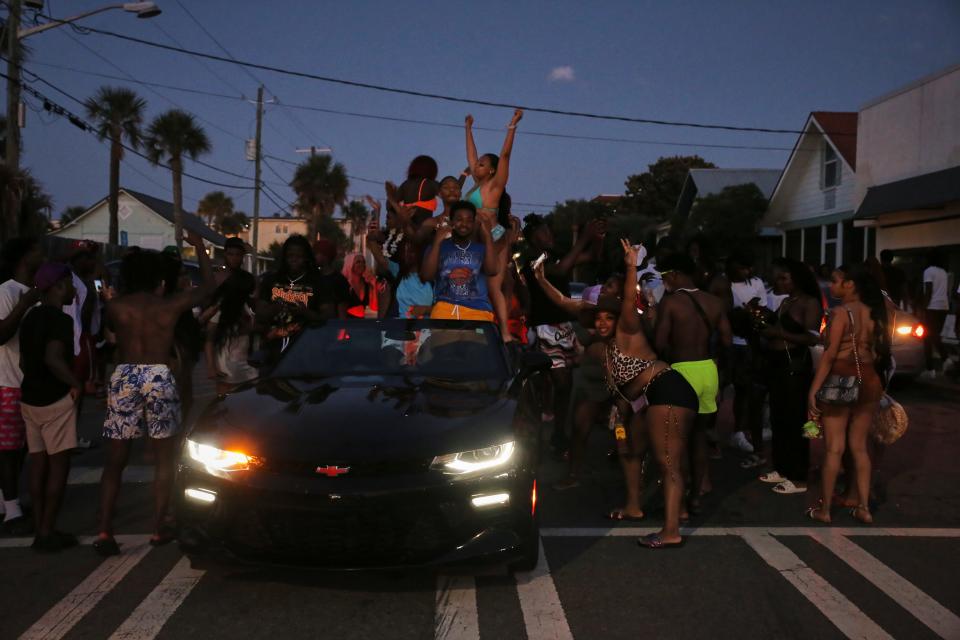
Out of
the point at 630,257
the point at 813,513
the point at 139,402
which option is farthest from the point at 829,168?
the point at 139,402

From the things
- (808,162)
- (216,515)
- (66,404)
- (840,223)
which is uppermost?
(808,162)

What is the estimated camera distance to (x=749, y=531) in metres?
5.67

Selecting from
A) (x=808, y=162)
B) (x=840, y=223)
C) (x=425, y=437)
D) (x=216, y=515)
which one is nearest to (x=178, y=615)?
(x=216, y=515)

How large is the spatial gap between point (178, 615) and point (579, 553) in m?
2.23

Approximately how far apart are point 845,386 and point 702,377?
3.04 ft

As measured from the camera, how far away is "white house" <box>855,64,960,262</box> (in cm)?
1867

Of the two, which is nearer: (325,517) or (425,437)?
(325,517)

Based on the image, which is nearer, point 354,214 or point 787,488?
point 787,488

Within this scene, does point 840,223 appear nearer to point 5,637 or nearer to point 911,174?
point 911,174

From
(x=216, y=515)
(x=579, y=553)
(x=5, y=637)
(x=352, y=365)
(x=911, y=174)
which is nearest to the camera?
(x=5, y=637)

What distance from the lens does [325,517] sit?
3.95 m

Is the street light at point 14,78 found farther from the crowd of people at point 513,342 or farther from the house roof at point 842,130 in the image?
the house roof at point 842,130

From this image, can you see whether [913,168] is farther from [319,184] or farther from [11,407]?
[319,184]

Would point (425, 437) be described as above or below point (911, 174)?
below
